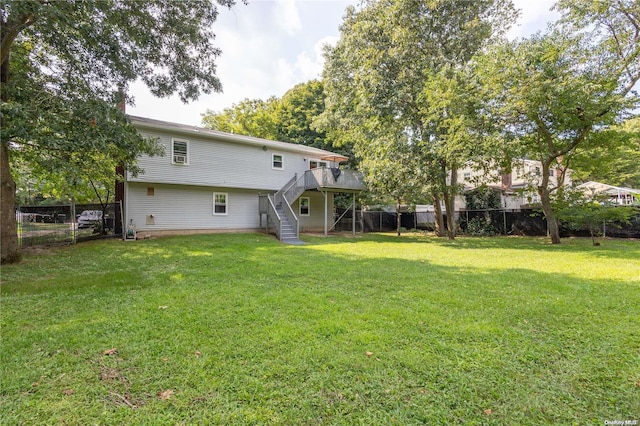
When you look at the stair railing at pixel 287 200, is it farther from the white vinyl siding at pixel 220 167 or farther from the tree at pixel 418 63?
the tree at pixel 418 63

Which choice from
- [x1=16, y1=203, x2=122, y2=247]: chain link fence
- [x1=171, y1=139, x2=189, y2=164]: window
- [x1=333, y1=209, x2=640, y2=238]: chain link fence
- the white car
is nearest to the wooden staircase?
[x1=171, y1=139, x2=189, y2=164]: window

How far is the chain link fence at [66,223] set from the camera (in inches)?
425

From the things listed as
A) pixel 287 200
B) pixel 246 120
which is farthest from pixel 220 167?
pixel 246 120

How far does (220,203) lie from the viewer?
16.1m

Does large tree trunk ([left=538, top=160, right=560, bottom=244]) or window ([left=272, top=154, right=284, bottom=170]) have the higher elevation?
window ([left=272, top=154, right=284, bottom=170])

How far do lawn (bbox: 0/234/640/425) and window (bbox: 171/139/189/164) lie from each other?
8.90 metres

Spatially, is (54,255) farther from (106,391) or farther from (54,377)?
(106,391)

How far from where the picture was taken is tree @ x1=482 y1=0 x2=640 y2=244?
10.8 meters

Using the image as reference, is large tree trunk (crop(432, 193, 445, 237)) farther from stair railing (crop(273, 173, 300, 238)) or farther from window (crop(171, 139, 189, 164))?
window (crop(171, 139, 189, 164))

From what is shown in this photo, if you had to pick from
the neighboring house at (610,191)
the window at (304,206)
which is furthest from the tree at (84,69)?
the neighboring house at (610,191)

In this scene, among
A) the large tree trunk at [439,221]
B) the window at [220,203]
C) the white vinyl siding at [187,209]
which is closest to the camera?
the white vinyl siding at [187,209]

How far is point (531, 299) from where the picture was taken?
4.92m

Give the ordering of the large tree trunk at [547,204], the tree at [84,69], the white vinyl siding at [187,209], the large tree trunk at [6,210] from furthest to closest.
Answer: the white vinyl siding at [187,209] → the large tree trunk at [547,204] → the large tree trunk at [6,210] → the tree at [84,69]

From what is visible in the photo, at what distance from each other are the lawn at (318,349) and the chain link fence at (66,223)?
6.32 metres
